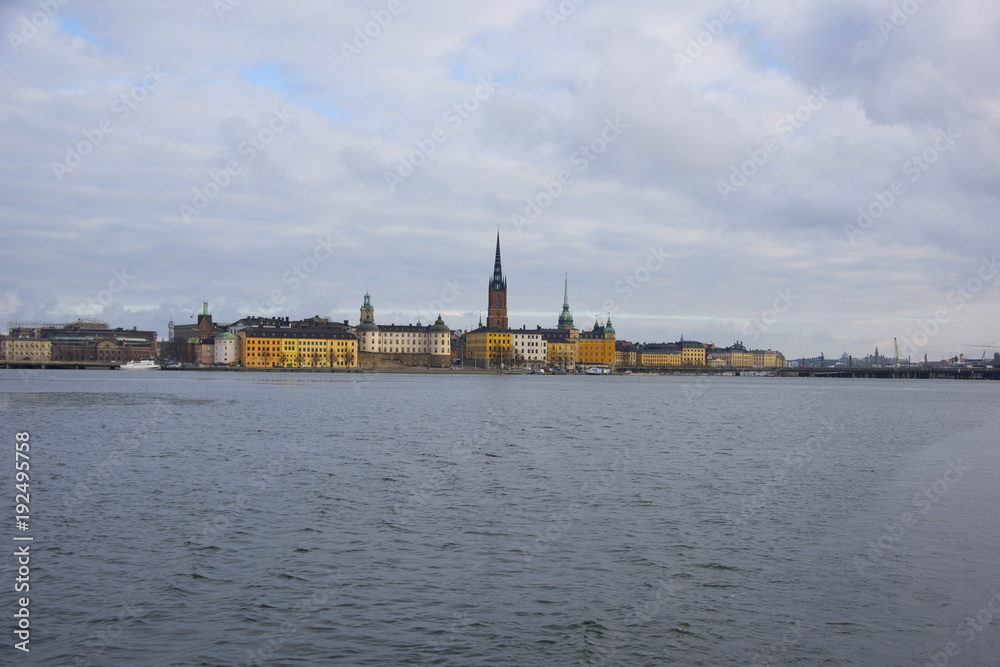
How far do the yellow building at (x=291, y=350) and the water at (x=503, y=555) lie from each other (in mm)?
128326

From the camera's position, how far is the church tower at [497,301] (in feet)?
591

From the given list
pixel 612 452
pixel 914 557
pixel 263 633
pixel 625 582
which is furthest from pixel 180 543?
pixel 612 452

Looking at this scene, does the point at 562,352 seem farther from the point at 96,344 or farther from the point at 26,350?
the point at 26,350

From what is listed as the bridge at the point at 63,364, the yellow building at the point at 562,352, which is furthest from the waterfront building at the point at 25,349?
the yellow building at the point at 562,352

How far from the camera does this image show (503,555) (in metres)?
13.7

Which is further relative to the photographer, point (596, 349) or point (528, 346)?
point (596, 349)

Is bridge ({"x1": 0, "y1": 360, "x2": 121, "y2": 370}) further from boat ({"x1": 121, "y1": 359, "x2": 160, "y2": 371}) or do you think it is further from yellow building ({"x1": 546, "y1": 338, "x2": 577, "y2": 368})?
A: yellow building ({"x1": 546, "y1": 338, "x2": 577, "y2": 368})

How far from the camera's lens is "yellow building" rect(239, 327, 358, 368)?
15525 centimetres

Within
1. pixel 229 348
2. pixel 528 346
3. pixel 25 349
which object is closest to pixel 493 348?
pixel 528 346

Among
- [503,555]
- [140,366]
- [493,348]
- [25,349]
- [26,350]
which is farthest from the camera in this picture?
[493,348]

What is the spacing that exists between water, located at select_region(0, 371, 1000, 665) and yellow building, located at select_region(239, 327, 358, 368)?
128m

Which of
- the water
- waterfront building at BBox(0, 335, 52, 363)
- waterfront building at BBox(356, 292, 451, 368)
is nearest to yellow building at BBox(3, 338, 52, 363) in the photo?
waterfront building at BBox(0, 335, 52, 363)

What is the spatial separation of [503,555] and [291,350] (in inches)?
5822

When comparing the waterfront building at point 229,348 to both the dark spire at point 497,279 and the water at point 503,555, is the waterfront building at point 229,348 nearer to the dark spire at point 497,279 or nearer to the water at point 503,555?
the dark spire at point 497,279
